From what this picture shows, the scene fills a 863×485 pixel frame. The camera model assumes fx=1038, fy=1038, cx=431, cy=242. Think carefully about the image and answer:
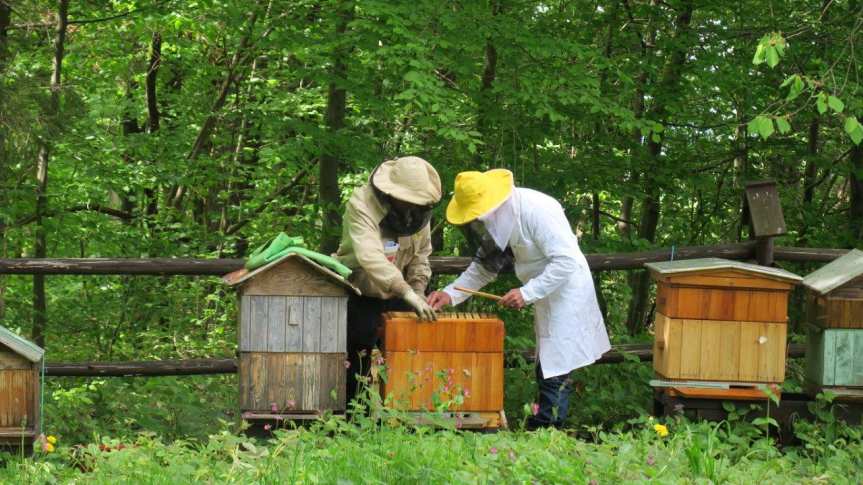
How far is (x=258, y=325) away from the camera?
197 inches

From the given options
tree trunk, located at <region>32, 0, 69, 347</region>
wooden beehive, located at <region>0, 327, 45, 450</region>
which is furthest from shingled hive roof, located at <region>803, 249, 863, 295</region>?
tree trunk, located at <region>32, 0, 69, 347</region>

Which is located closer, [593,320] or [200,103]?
[593,320]

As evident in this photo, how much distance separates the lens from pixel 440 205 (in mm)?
8461

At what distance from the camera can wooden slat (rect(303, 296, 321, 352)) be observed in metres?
5.03

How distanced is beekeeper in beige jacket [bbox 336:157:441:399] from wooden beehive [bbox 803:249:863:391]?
7.30 ft

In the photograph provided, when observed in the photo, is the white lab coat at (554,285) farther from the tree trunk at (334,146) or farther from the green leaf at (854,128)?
the tree trunk at (334,146)

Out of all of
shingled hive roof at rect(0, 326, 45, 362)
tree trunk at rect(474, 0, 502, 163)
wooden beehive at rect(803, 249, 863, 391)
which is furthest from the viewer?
tree trunk at rect(474, 0, 502, 163)

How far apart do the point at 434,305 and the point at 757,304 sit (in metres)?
1.73

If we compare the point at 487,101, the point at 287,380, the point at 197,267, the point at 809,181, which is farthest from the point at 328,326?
the point at 809,181

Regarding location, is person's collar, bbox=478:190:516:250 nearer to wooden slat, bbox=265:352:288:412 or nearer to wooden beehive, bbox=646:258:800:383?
wooden beehive, bbox=646:258:800:383

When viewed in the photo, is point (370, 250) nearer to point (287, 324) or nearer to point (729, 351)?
point (287, 324)

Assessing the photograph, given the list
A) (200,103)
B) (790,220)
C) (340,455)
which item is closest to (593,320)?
(340,455)

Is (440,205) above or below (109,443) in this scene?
above

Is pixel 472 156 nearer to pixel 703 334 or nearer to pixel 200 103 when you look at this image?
pixel 703 334
